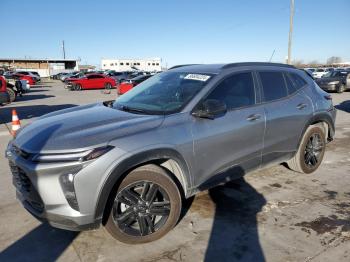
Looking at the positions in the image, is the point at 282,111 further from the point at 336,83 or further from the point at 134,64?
the point at 134,64

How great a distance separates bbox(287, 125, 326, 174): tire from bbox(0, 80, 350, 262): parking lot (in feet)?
1.21

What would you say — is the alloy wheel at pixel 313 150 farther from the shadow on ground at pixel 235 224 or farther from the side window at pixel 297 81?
the shadow on ground at pixel 235 224

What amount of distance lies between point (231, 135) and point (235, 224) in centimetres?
100

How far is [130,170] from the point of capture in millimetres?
3086

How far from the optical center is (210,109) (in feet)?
11.3

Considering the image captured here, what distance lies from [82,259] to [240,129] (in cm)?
220

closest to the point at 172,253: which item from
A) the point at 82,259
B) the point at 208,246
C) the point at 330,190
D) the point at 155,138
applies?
the point at 208,246

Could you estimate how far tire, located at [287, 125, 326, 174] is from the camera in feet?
16.6

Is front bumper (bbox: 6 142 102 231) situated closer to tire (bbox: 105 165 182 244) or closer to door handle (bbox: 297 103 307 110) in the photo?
tire (bbox: 105 165 182 244)

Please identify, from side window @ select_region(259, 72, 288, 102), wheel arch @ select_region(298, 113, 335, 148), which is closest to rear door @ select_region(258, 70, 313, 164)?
side window @ select_region(259, 72, 288, 102)

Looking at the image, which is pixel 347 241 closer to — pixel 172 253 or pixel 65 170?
pixel 172 253

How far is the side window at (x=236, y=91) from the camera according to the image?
3.86 m

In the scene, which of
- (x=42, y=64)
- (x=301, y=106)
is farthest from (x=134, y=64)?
(x=301, y=106)

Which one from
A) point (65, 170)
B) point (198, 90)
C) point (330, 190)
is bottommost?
point (330, 190)
